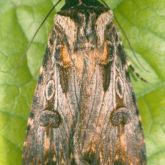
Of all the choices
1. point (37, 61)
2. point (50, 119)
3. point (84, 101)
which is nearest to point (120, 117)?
point (84, 101)

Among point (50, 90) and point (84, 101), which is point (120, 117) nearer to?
point (84, 101)

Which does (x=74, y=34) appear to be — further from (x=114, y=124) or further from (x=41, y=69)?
(x=114, y=124)

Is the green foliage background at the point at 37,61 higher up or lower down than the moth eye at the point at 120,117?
higher up

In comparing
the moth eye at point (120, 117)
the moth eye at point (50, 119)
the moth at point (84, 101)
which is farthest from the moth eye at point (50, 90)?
the moth eye at point (120, 117)

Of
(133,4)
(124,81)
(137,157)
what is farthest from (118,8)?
(137,157)

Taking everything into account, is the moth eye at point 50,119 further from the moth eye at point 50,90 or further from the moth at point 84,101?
the moth eye at point 50,90

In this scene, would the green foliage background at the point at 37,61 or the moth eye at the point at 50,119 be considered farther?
the green foliage background at the point at 37,61
